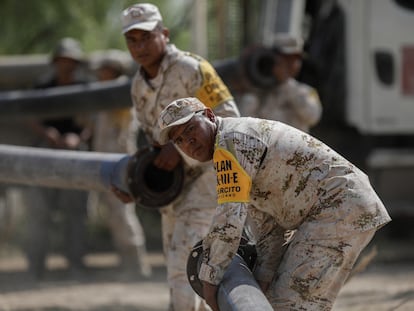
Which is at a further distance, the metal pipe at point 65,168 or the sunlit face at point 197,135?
the metal pipe at point 65,168

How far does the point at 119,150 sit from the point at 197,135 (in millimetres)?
4636

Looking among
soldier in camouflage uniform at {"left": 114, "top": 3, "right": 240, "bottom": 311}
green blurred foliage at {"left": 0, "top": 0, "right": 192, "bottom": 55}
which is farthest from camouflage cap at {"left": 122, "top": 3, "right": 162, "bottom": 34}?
green blurred foliage at {"left": 0, "top": 0, "right": 192, "bottom": 55}

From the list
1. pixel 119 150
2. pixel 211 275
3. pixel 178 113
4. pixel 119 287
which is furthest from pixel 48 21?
pixel 211 275

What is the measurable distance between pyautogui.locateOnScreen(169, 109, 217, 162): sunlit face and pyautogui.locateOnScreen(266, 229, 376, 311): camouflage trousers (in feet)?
1.74

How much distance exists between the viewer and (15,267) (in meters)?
9.80

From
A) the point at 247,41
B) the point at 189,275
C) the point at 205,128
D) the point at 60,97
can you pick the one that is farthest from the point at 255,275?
the point at 247,41

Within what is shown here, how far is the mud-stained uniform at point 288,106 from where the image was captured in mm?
8461

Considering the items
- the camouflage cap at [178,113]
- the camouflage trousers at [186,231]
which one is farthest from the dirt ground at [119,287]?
the camouflage cap at [178,113]

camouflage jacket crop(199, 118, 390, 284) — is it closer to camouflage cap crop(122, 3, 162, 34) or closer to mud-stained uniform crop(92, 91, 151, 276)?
camouflage cap crop(122, 3, 162, 34)

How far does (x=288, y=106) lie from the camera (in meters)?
8.61

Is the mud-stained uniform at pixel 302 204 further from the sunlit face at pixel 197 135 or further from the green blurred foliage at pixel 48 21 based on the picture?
the green blurred foliage at pixel 48 21

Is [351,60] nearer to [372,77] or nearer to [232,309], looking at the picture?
[372,77]

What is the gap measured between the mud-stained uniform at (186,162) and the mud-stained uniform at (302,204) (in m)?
1.18

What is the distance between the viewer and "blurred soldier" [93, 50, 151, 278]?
29.9ft
